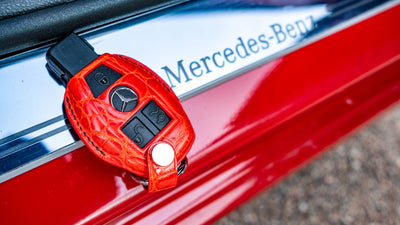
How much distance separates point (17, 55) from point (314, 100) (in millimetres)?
722

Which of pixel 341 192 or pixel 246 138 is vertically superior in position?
pixel 246 138

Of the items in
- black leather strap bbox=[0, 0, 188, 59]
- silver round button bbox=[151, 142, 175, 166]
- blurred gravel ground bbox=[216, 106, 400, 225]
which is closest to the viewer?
silver round button bbox=[151, 142, 175, 166]

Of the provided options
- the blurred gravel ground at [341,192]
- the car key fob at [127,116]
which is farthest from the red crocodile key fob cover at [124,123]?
the blurred gravel ground at [341,192]

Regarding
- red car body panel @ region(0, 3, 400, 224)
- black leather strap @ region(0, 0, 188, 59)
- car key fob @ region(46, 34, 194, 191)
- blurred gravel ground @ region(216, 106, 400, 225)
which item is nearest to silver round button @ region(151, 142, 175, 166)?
car key fob @ region(46, 34, 194, 191)

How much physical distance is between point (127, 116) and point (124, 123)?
0.01 m

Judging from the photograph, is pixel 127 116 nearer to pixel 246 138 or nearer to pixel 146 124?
pixel 146 124

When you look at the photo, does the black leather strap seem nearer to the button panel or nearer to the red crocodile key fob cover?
the red crocodile key fob cover

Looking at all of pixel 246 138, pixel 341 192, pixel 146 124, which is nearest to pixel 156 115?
Result: pixel 146 124

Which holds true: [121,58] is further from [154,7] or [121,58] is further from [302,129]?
[302,129]

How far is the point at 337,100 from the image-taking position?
1.03 meters

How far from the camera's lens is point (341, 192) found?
169cm

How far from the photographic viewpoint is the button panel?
62cm

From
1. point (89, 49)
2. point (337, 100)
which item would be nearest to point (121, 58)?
point (89, 49)

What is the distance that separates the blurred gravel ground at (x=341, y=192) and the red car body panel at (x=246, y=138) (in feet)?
2.24
